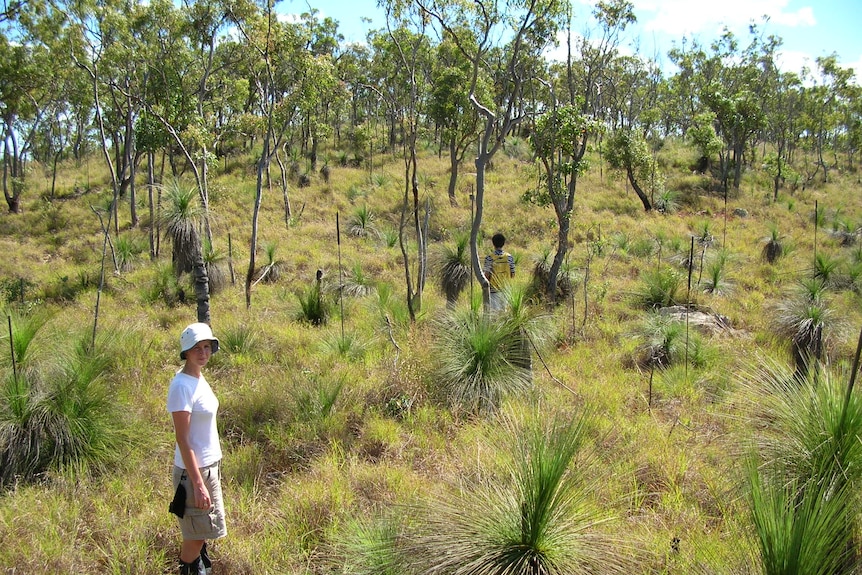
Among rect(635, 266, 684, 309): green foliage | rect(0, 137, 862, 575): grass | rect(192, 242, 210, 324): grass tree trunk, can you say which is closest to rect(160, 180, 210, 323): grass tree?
rect(0, 137, 862, 575): grass

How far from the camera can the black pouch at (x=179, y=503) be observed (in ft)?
11.1

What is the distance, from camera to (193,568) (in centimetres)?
353

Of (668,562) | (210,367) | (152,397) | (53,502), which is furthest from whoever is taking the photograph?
(210,367)

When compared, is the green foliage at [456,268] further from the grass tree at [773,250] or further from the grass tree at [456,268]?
the grass tree at [773,250]

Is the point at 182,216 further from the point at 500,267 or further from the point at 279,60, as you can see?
the point at 279,60

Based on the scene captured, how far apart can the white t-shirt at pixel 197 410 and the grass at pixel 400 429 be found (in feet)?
2.51

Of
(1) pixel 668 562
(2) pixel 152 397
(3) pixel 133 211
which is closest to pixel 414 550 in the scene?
(1) pixel 668 562

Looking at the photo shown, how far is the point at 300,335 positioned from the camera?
8914 millimetres

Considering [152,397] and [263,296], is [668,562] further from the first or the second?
[263,296]

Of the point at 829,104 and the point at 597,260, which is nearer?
the point at 597,260

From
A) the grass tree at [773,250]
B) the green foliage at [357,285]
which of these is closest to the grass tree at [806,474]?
the green foliage at [357,285]

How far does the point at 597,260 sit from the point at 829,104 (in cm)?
2925

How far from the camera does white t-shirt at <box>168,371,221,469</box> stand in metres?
3.35

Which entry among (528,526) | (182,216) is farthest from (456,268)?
(528,526)
